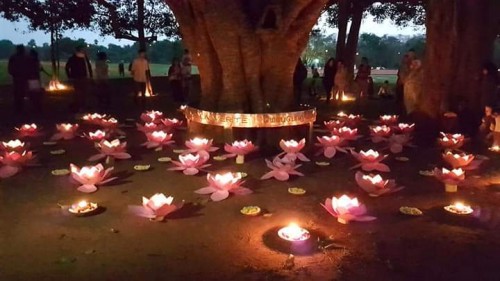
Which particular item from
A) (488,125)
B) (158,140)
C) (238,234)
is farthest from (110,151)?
(488,125)

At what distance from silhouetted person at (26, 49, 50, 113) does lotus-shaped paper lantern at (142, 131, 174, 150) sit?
5.62 m

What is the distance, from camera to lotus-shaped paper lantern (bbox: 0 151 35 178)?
617 centimetres

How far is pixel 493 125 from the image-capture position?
8.23 meters

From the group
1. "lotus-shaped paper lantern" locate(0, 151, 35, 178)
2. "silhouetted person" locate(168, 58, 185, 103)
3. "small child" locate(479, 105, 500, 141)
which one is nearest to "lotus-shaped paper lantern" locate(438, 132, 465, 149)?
"small child" locate(479, 105, 500, 141)

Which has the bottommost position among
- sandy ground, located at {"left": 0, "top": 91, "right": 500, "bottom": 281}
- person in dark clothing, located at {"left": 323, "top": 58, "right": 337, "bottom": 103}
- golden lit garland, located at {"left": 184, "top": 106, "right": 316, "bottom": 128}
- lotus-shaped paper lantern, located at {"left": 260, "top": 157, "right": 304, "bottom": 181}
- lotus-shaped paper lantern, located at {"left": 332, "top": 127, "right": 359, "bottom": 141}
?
sandy ground, located at {"left": 0, "top": 91, "right": 500, "bottom": 281}

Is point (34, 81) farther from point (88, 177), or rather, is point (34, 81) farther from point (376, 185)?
point (376, 185)

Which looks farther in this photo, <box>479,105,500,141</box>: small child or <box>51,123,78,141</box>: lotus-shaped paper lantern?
<box>51,123,78,141</box>: lotus-shaped paper lantern

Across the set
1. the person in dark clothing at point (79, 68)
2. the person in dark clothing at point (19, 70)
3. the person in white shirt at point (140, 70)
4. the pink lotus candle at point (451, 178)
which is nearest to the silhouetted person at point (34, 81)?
the person in dark clothing at point (19, 70)

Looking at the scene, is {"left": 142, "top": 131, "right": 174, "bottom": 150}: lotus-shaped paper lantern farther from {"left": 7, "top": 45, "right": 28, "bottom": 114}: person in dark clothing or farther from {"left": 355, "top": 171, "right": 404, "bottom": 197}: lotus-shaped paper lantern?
{"left": 7, "top": 45, "right": 28, "bottom": 114}: person in dark clothing

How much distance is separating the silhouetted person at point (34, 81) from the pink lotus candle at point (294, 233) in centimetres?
984

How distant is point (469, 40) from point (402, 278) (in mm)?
7573

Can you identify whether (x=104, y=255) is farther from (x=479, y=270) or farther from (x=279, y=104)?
(x=279, y=104)

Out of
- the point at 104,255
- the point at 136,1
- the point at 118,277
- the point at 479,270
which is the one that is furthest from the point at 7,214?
the point at 136,1

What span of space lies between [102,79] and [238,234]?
10079 mm
